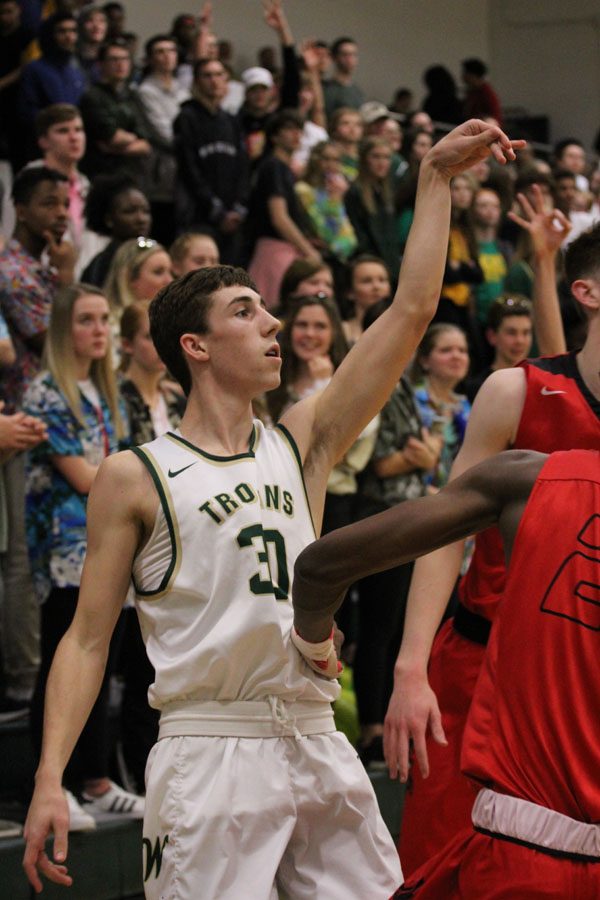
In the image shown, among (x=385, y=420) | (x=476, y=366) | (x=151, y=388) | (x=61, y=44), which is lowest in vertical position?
(x=476, y=366)

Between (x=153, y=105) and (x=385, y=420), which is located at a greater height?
(x=153, y=105)

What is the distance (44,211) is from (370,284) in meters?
2.08

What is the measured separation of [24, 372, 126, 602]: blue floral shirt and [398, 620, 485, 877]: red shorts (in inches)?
74.1

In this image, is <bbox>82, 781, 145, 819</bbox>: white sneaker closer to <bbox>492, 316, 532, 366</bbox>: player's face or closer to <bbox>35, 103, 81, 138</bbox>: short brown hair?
<bbox>492, 316, 532, 366</bbox>: player's face

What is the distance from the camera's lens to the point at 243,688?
320cm

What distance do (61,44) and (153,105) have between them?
2.98 ft

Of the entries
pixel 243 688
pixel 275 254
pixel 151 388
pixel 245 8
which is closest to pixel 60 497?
pixel 151 388

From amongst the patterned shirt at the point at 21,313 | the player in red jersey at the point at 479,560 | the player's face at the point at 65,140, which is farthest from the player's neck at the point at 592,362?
the player's face at the point at 65,140

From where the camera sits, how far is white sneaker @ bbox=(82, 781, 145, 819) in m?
5.19

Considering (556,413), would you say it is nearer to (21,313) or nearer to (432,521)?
(432,521)

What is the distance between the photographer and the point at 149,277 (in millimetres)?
6473

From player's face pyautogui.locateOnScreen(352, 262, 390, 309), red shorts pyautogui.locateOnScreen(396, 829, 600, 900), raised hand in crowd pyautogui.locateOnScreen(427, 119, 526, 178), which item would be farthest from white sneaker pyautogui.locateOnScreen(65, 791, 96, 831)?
player's face pyautogui.locateOnScreen(352, 262, 390, 309)

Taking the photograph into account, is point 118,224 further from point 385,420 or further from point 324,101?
point 324,101

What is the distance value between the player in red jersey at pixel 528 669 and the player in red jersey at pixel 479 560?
2.82 feet
